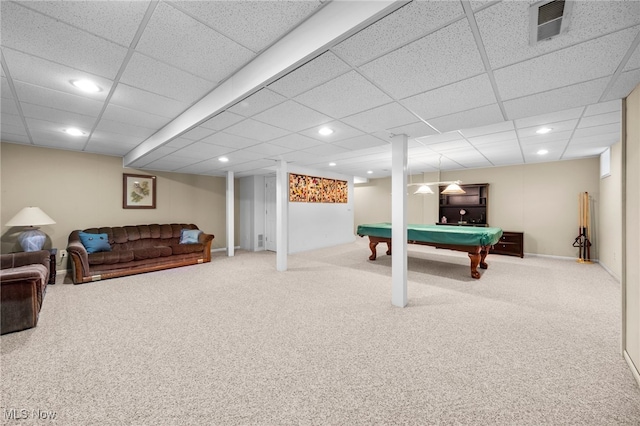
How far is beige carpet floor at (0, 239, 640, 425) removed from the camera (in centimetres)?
163

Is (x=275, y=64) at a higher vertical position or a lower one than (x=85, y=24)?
lower

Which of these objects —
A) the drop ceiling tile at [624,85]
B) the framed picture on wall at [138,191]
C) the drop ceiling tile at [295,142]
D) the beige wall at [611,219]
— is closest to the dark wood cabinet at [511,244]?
the beige wall at [611,219]

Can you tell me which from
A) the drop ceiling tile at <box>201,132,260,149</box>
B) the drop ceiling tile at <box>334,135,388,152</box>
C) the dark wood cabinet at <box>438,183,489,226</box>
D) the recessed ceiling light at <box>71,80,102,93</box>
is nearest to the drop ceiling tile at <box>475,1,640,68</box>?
the drop ceiling tile at <box>334,135,388,152</box>

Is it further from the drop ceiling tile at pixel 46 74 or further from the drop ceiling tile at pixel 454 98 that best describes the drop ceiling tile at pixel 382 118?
the drop ceiling tile at pixel 46 74

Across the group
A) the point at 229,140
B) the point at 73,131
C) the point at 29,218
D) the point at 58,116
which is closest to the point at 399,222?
the point at 229,140

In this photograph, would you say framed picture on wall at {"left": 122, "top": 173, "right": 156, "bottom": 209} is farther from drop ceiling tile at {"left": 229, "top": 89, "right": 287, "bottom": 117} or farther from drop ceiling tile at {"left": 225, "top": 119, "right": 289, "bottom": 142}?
drop ceiling tile at {"left": 229, "top": 89, "right": 287, "bottom": 117}

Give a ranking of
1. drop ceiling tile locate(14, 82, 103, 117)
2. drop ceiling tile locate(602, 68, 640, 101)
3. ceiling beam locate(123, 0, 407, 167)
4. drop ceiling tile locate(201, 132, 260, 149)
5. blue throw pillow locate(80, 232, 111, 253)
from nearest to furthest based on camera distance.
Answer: ceiling beam locate(123, 0, 407, 167) → drop ceiling tile locate(602, 68, 640, 101) → drop ceiling tile locate(14, 82, 103, 117) → drop ceiling tile locate(201, 132, 260, 149) → blue throw pillow locate(80, 232, 111, 253)

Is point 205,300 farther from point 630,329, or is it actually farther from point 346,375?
point 630,329

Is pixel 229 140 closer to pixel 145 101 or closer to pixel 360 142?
pixel 145 101

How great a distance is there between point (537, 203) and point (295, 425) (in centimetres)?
797

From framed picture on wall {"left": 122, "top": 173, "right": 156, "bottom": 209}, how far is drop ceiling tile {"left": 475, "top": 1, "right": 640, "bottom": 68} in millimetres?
7253

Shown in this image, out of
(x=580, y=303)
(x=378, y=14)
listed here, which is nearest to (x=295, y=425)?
(x=378, y=14)

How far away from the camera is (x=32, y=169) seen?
492cm

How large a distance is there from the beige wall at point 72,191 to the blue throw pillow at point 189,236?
3.11 feet
